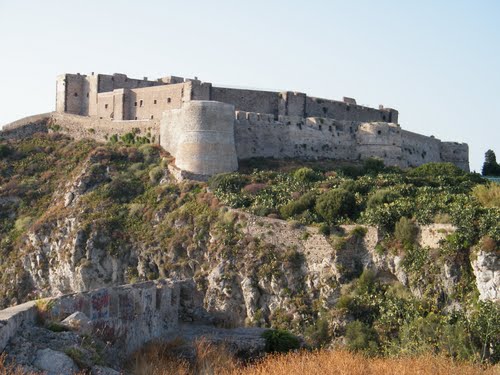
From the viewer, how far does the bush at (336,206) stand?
36.4 metres

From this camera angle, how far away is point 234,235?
1483 inches

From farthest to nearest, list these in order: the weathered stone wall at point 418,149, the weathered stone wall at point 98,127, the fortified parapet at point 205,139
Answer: the weathered stone wall at point 418,149, the weathered stone wall at point 98,127, the fortified parapet at point 205,139

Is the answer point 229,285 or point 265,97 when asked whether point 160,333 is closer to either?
point 229,285

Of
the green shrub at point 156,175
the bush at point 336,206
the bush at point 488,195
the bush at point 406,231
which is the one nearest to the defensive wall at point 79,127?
the green shrub at point 156,175

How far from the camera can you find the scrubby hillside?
3022cm

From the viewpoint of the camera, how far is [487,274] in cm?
2975

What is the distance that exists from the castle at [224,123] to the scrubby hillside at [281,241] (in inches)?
49.1

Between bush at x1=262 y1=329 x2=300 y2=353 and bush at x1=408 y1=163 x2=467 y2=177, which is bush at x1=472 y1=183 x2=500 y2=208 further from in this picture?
bush at x1=262 y1=329 x2=300 y2=353

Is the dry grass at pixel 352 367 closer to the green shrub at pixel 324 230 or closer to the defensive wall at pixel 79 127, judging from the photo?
the green shrub at pixel 324 230

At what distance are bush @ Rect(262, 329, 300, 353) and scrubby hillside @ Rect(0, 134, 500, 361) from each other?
2395mm

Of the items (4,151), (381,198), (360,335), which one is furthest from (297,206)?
(4,151)

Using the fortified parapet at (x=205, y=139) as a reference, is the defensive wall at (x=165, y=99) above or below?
above

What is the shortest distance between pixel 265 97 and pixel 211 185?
393 inches

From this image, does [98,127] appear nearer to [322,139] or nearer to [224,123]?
[224,123]
